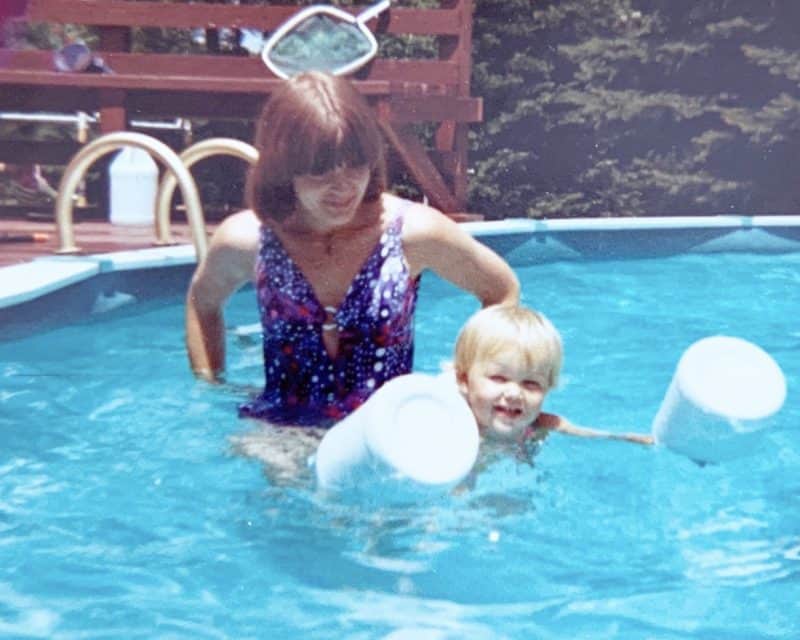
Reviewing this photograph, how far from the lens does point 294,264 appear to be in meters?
3.24

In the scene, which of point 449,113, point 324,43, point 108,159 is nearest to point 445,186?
point 449,113

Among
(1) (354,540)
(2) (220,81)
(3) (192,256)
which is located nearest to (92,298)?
(3) (192,256)

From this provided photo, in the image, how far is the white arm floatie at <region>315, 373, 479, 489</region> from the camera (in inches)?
95.3

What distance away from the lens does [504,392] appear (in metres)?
3.02

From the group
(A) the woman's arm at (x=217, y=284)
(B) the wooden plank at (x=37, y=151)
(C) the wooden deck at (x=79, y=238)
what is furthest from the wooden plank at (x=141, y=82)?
(A) the woman's arm at (x=217, y=284)

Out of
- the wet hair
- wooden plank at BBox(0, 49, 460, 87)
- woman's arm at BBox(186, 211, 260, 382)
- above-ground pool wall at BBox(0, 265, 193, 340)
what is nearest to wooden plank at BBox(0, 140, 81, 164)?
wooden plank at BBox(0, 49, 460, 87)

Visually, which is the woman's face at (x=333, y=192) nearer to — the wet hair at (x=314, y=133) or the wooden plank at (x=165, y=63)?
the wet hair at (x=314, y=133)

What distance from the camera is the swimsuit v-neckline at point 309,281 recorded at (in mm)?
3244

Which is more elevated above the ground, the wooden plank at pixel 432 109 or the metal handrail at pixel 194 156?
the wooden plank at pixel 432 109

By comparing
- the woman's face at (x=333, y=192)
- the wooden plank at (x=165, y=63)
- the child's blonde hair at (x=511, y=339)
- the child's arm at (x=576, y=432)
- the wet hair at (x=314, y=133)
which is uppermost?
the wooden plank at (x=165, y=63)

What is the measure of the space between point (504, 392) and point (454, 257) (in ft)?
1.46

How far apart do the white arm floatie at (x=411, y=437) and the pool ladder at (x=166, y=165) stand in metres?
2.47

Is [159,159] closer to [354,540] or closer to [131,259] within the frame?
[131,259]

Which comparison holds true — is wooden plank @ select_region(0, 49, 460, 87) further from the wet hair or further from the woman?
the wet hair
